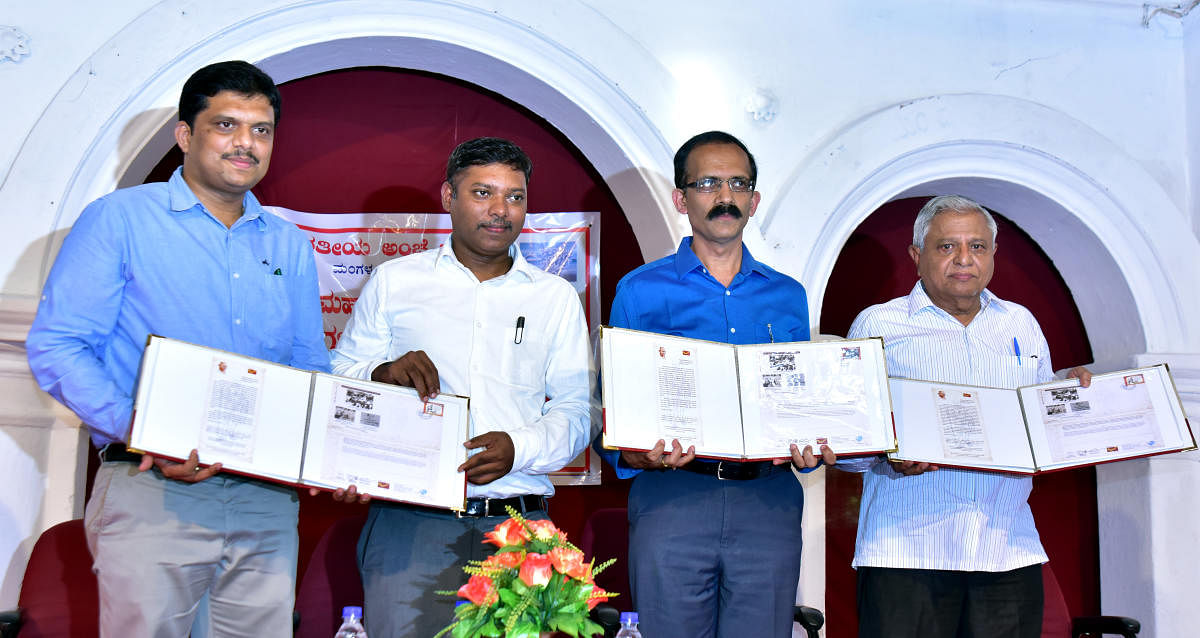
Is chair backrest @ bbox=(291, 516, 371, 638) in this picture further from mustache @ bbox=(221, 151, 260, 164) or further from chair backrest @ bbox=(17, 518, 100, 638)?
mustache @ bbox=(221, 151, 260, 164)

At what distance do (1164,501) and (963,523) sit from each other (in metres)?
1.76

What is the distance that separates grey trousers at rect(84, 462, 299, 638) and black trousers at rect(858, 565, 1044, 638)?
1675 millimetres

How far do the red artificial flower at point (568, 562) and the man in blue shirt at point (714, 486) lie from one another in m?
0.63

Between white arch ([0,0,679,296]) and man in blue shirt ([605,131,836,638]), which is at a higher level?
white arch ([0,0,679,296])

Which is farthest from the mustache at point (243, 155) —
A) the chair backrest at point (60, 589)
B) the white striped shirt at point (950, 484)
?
the white striped shirt at point (950, 484)

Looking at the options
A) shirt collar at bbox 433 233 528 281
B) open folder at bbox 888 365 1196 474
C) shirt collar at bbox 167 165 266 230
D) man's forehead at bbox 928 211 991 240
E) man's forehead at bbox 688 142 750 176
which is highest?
man's forehead at bbox 688 142 750 176

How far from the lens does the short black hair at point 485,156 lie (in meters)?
2.65

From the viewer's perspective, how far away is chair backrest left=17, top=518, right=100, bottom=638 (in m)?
2.89

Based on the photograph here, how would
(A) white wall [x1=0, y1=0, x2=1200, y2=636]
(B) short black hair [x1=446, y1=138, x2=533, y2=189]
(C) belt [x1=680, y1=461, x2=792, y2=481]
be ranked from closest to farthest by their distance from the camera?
(C) belt [x1=680, y1=461, x2=792, y2=481] < (B) short black hair [x1=446, y1=138, x2=533, y2=189] < (A) white wall [x1=0, y1=0, x2=1200, y2=636]

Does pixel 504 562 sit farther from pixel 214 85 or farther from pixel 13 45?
pixel 13 45

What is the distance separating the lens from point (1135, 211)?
4.05m

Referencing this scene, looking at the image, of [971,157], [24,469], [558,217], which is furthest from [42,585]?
[971,157]

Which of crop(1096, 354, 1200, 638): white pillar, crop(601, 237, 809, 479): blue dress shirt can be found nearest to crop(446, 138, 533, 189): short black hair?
crop(601, 237, 809, 479): blue dress shirt

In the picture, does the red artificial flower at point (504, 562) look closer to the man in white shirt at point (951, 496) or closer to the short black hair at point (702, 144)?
the man in white shirt at point (951, 496)
